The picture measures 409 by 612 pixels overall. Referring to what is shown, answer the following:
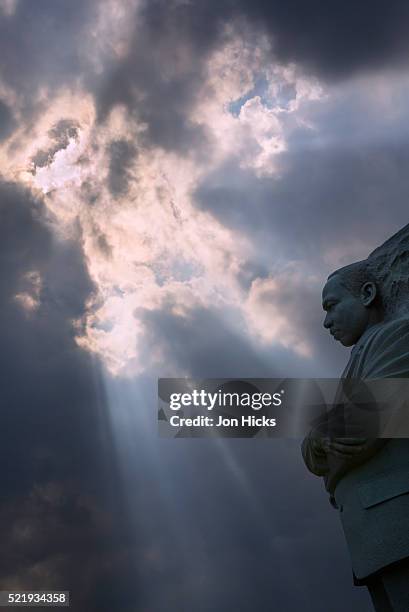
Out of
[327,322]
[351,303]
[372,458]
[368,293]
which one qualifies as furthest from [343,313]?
[372,458]

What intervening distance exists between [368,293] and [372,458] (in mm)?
2979

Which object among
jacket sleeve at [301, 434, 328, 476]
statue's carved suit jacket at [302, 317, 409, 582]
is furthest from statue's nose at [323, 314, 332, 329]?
jacket sleeve at [301, 434, 328, 476]

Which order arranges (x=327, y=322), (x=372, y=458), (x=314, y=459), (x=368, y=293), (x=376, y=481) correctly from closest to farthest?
(x=376, y=481)
(x=372, y=458)
(x=314, y=459)
(x=368, y=293)
(x=327, y=322)

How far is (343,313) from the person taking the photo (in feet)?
34.0

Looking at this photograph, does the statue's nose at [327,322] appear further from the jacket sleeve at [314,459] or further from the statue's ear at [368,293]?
the jacket sleeve at [314,459]

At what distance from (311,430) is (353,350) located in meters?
1.62

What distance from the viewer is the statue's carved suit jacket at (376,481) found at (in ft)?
25.5

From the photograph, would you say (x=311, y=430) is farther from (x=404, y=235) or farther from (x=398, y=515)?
(x=404, y=235)

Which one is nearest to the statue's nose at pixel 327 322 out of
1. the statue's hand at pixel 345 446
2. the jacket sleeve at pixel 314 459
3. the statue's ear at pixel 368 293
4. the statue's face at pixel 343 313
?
the statue's face at pixel 343 313

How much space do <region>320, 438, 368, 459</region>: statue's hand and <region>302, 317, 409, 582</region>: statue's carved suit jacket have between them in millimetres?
85

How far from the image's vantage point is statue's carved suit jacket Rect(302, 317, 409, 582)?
307 inches

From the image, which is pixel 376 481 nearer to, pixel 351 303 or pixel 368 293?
pixel 351 303

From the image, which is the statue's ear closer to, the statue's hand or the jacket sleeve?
the jacket sleeve

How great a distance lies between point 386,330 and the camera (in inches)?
360
